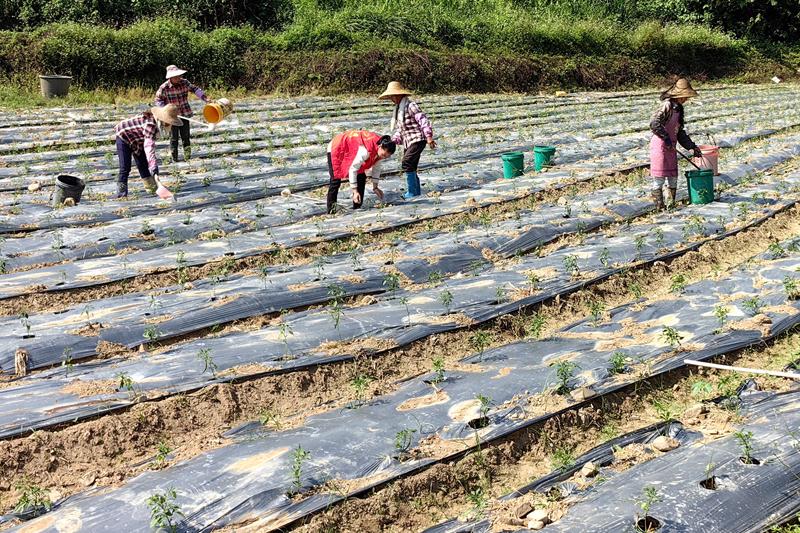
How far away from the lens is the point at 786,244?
7145 millimetres

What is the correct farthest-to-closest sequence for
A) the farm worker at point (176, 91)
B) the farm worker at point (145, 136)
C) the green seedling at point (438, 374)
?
the farm worker at point (176, 91) < the farm worker at point (145, 136) < the green seedling at point (438, 374)

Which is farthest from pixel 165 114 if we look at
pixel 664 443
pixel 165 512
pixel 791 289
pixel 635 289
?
pixel 664 443

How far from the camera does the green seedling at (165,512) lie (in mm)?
3345

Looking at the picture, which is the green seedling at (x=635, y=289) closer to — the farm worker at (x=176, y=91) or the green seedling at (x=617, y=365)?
the green seedling at (x=617, y=365)

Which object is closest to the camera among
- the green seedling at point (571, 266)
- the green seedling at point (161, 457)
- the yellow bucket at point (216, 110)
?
the green seedling at point (161, 457)

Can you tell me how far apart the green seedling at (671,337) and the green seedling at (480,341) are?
107 centimetres

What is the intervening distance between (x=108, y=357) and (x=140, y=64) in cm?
1644

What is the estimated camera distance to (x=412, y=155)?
923cm

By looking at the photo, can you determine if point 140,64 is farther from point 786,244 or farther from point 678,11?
point 678,11

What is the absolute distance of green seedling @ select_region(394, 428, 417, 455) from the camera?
398cm

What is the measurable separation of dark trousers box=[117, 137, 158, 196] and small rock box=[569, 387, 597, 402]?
6153mm

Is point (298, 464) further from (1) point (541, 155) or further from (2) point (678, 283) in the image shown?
(1) point (541, 155)

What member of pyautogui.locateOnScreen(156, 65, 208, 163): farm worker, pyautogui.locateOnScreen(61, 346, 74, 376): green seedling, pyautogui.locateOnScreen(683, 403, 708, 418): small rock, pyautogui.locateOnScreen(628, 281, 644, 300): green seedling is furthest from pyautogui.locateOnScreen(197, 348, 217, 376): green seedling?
pyautogui.locateOnScreen(156, 65, 208, 163): farm worker

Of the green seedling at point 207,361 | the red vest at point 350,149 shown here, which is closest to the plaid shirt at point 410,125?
the red vest at point 350,149
